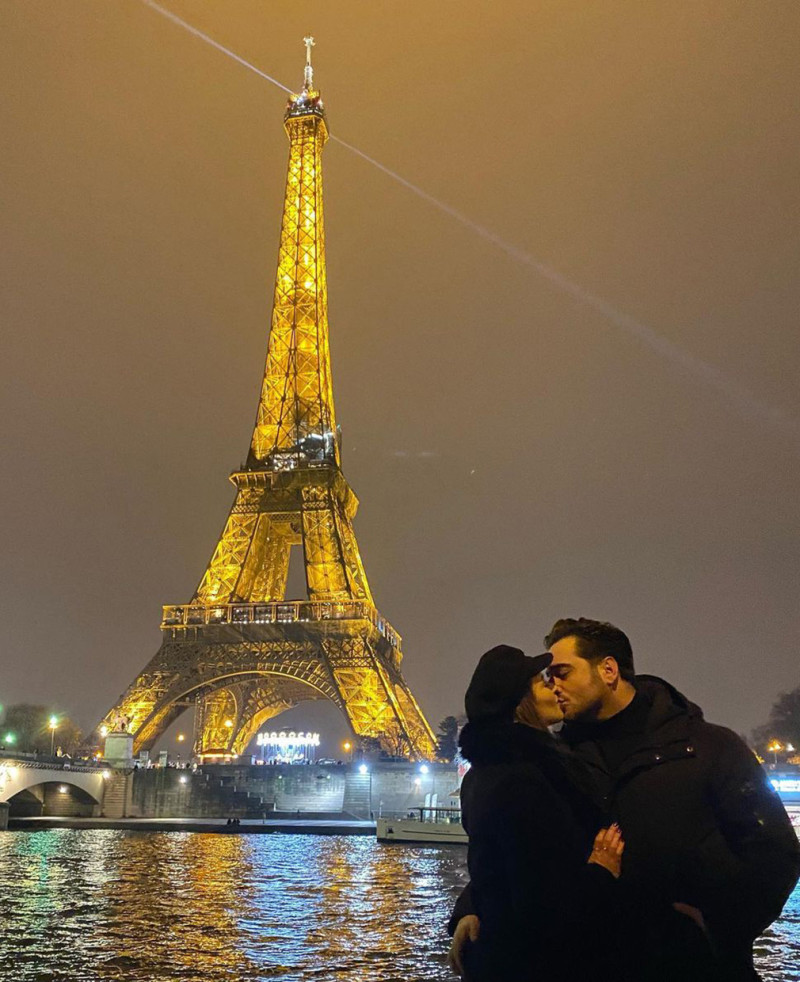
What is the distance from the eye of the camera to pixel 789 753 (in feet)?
301

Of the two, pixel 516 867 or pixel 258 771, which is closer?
pixel 516 867

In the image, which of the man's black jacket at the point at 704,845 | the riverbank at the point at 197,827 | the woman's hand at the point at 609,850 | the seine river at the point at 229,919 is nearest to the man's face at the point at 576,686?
the man's black jacket at the point at 704,845

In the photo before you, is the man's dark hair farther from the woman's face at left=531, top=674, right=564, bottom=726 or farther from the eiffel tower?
the eiffel tower

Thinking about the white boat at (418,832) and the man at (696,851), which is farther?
the white boat at (418,832)

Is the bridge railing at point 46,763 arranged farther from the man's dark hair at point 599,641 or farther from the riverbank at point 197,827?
the man's dark hair at point 599,641

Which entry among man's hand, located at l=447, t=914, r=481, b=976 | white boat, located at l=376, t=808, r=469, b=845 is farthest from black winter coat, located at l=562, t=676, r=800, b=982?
white boat, located at l=376, t=808, r=469, b=845

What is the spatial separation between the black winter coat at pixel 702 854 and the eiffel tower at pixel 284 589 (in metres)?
43.3

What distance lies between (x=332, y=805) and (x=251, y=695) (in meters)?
14.8

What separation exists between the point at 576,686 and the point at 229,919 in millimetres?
11111

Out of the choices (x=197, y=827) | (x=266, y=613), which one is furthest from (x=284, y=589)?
(x=197, y=827)

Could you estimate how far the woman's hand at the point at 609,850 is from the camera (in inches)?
124

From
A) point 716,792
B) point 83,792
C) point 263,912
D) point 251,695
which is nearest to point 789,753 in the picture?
point 251,695

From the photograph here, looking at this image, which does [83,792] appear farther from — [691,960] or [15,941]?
[691,960]

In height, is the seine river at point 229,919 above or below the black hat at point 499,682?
below
